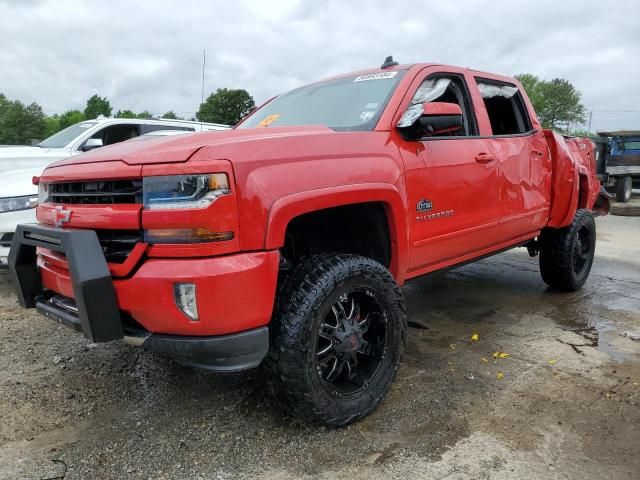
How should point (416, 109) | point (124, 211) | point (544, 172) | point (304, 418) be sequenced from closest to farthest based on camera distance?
point (124, 211)
point (304, 418)
point (416, 109)
point (544, 172)

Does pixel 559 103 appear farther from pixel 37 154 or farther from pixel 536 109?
pixel 37 154

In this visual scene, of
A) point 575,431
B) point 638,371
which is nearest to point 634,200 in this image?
point 638,371

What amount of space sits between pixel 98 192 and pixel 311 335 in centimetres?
114

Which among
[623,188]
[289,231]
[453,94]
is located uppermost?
[453,94]

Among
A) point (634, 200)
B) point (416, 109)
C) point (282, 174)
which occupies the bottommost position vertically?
point (634, 200)

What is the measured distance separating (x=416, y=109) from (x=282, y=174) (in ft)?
3.34

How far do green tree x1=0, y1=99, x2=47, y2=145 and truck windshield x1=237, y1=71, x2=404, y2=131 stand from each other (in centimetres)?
6562

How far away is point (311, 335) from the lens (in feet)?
7.61

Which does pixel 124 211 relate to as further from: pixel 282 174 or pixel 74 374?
pixel 74 374

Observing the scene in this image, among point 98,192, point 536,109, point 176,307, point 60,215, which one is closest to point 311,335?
point 176,307

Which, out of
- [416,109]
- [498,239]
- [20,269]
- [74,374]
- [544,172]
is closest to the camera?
[20,269]

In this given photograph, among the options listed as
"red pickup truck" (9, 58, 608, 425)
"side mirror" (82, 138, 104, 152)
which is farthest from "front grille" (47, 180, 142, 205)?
"side mirror" (82, 138, 104, 152)

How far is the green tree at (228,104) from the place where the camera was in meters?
43.8

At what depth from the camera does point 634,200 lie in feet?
54.2
